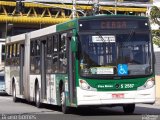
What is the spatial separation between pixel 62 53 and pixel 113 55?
2.18m

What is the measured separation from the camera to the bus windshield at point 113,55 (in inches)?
713

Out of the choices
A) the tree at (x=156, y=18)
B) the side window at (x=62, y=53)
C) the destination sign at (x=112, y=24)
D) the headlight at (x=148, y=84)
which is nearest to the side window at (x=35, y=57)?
the side window at (x=62, y=53)

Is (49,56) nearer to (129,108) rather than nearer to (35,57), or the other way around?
(35,57)

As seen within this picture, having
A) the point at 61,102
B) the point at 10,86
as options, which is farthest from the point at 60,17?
the point at 61,102

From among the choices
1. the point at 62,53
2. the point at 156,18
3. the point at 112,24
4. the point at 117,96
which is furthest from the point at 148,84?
the point at 156,18

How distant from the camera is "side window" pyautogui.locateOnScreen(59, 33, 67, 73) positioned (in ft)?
63.5

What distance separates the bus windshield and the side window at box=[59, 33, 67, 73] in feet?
4.05

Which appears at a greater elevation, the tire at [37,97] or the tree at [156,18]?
the tree at [156,18]

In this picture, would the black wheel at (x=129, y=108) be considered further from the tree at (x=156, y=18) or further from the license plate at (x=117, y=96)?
the tree at (x=156, y=18)

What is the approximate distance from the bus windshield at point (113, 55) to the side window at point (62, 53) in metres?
1.23

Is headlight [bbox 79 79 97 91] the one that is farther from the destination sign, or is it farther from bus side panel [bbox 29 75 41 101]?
bus side panel [bbox 29 75 41 101]

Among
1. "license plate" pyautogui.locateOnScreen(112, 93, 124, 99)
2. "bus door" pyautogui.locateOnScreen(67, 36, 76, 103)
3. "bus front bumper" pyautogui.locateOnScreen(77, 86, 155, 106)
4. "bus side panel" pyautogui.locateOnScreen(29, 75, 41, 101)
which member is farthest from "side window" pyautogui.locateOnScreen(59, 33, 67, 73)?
"bus side panel" pyautogui.locateOnScreen(29, 75, 41, 101)

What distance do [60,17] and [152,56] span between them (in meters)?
91.3

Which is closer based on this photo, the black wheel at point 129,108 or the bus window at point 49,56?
the black wheel at point 129,108
